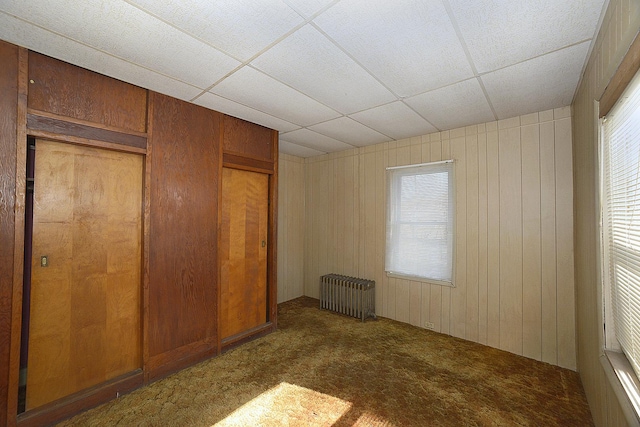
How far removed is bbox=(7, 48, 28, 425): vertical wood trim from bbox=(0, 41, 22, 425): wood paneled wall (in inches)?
0.5

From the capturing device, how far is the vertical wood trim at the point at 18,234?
1.77m

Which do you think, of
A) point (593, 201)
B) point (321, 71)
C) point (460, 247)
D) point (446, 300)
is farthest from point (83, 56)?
point (446, 300)

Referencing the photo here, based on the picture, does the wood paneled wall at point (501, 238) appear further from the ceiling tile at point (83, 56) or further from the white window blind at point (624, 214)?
the ceiling tile at point (83, 56)

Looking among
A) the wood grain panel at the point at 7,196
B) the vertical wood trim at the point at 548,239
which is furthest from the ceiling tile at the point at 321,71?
the vertical wood trim at the point at 548,239

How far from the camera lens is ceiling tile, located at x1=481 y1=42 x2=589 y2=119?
1921 millimetres

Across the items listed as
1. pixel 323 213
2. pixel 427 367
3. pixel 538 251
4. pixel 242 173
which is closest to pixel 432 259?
pixel 538 251

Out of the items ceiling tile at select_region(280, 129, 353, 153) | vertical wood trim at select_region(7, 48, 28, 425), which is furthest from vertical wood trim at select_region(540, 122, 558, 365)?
vertical wood trim at select_region(7, 48, 28, 425)

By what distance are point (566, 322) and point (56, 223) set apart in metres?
4.56

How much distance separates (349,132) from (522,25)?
7.17ft

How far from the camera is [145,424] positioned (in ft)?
6.26

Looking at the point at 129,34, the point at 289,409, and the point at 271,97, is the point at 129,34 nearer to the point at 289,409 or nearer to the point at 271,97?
the point at 271,97

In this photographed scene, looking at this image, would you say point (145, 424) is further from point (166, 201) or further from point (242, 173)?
point (242, 173)

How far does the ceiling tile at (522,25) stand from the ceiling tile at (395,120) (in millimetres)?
980

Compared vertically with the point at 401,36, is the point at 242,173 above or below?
below
